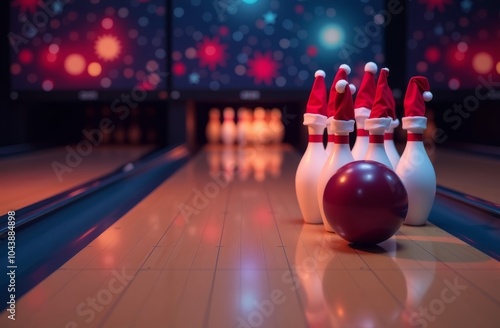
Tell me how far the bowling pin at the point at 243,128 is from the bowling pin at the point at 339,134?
385 centimetres

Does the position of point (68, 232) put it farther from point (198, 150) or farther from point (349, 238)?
point (198, 150)

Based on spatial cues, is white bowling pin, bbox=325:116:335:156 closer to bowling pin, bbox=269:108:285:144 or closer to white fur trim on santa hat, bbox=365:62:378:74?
white fur trim on santa hat, bbox=365:62:378:74

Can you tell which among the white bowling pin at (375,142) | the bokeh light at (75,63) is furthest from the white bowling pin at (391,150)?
the bokeh light at (75,63)

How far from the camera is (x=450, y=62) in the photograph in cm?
481

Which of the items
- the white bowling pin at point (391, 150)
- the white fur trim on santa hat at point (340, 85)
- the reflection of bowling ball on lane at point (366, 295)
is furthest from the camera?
the white bowling pin at point (391, 150)

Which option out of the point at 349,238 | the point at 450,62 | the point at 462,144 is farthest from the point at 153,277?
the point at 462,144

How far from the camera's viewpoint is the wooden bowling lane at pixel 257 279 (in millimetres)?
1288

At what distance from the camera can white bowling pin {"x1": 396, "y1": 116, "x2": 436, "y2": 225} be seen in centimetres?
227

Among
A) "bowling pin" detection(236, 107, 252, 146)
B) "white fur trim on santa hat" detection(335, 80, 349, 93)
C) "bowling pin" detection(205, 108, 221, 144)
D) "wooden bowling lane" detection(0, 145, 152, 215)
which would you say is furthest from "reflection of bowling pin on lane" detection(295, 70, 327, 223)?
"bowling pin" detection(205, 108, 221, 144)

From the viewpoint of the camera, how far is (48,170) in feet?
12.0

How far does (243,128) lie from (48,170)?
264cm

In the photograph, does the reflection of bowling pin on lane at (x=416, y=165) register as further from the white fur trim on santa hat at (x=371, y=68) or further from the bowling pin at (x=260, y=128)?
the bowling pin at (x=260, y=128)

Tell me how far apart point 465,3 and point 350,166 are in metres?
3.37

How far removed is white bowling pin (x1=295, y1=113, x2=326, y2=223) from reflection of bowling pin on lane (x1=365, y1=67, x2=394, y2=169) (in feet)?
0.59
